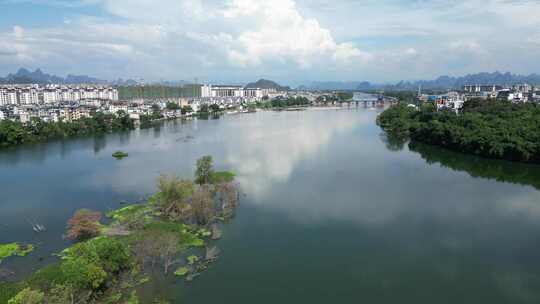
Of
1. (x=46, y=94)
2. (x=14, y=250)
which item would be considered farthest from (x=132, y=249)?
(x=46, y=94)

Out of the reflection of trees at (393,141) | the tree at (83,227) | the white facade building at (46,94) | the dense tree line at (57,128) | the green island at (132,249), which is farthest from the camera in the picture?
the white facade building at (46,94)

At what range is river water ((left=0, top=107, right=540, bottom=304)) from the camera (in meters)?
5.25

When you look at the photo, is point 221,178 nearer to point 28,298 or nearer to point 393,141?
point 28,298

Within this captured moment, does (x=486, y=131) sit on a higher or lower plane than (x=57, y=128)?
higher

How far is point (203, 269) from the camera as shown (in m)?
5.63

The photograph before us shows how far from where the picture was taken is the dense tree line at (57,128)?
1653 cm

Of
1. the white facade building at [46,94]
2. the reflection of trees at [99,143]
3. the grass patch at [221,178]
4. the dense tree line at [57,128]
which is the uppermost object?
the white facade building at [46,94]

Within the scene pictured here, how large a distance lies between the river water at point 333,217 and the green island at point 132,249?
0.28 metres

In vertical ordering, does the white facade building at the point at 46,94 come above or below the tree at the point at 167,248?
above

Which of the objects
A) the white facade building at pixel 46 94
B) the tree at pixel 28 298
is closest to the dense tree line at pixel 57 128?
the white facade building at pixel 46 94

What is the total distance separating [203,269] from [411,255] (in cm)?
339

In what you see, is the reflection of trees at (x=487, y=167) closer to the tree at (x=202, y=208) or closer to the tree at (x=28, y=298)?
the tree at (x=202, y=208)

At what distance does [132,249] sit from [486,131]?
42.5 ft

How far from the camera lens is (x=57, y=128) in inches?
739
